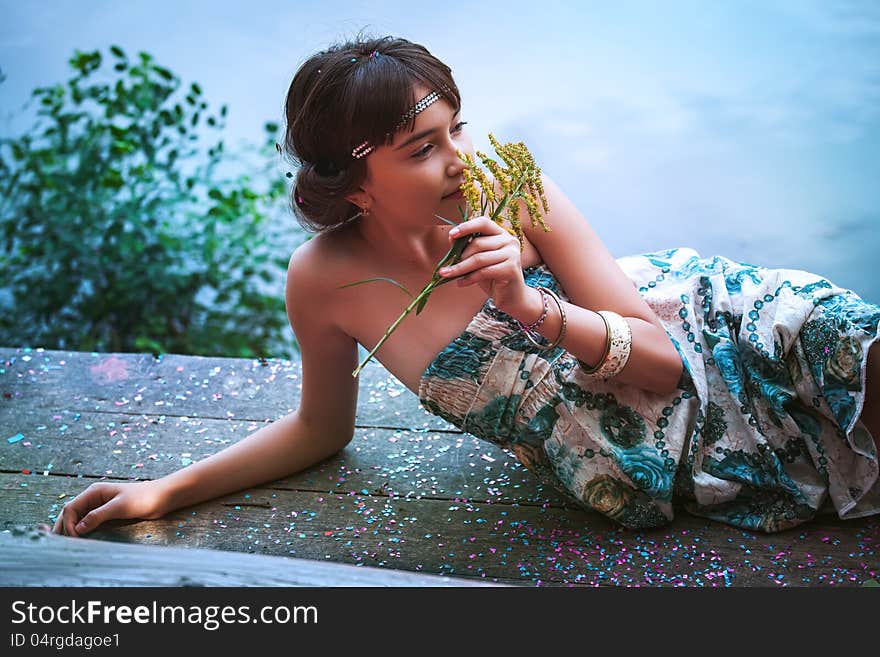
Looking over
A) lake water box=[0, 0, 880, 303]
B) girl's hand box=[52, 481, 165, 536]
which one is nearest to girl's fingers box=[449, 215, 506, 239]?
girl's hand box=[52, 481, 165, 536]

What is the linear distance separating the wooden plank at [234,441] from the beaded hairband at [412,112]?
85cm

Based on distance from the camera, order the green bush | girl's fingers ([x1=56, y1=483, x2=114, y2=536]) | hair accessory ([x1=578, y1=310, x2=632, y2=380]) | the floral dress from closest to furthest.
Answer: hair accessory ([x1=578, y1=310, x2=632, y2=380])
the floral dress
girl's fingers ([x1=56, y1=483, x2=114, y2=536])
the green bush

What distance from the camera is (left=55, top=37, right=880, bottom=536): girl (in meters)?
1.65

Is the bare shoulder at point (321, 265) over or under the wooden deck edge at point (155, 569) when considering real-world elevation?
over

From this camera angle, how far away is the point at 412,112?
1542 millimetres

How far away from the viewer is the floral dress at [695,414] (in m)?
1.78

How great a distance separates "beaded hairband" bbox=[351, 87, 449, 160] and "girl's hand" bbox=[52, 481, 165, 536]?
88 cm

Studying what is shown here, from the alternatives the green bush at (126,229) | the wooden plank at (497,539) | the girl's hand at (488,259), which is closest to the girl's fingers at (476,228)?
the girl's hand at (488,259)

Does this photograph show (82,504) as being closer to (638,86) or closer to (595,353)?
(595,353)

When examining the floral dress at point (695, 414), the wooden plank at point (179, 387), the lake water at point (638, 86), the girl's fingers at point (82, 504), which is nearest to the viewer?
the floral dress at point (695, 414)

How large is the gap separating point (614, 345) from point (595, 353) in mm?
36

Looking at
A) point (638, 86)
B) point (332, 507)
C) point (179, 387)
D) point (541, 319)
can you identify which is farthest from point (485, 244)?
point (638, 86)

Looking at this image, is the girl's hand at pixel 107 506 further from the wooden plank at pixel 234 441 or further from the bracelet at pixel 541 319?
the bracelet at pixel 541 319

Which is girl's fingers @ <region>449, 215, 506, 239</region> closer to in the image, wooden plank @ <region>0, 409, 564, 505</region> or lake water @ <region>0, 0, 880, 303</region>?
wooden plank @ <region>0, 409, 564, 505</region>
